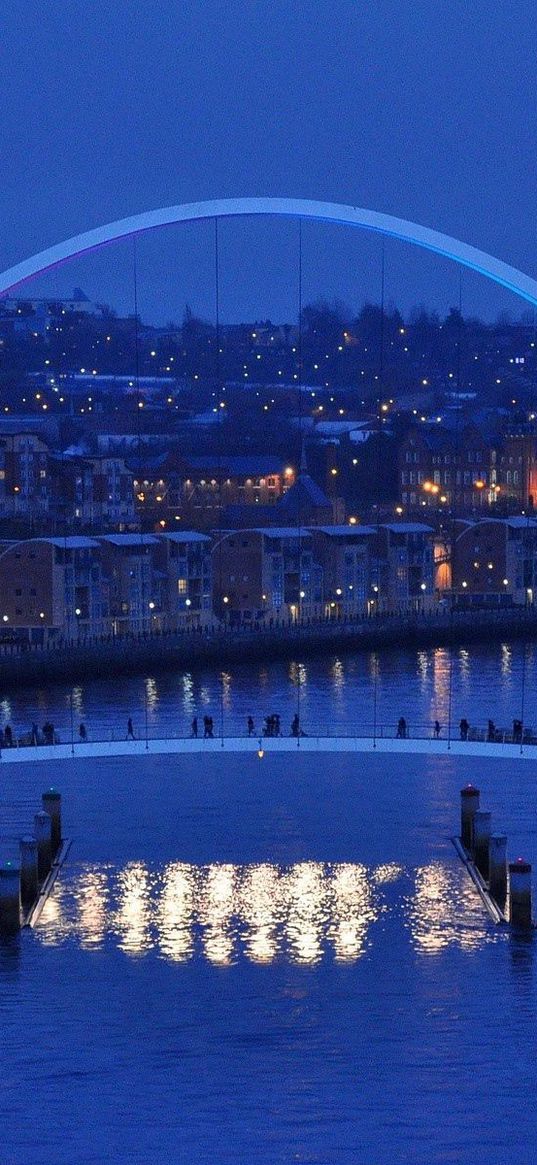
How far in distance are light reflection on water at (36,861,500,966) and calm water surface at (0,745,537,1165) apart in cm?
1

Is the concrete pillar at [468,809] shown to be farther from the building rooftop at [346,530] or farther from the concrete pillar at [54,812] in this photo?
the building rooftop at [346,530]

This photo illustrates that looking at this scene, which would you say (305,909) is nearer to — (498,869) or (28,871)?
(498,869)

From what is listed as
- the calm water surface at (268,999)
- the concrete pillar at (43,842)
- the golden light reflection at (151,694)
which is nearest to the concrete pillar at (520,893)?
the calm water surface at (268,999)

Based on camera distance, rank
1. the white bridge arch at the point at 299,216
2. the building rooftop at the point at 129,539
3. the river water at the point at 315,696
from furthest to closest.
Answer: the building rooftop at the point at 129,539 → the river water at the point at 315,696 → the white bridge arch at the point at 299,216

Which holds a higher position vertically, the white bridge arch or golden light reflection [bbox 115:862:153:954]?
the white bridge arch

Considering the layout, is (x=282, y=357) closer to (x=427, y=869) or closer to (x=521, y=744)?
(x=521, y=744)

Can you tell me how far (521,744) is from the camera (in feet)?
41.9

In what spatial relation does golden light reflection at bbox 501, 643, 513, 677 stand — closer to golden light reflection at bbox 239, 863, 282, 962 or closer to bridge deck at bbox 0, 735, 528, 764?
bridge deck at bbox 0, 735, 528, 764

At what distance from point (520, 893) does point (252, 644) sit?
14310 mm

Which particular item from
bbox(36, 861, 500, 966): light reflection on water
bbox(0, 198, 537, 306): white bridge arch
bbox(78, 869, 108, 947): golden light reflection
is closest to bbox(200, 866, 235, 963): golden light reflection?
bbox(36, 861, 500, 966): light reflection on water

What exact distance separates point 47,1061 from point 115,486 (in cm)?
1823

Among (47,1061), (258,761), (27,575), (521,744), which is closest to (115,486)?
(27,575)

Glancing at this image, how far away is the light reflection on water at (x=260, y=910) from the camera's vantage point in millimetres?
9219

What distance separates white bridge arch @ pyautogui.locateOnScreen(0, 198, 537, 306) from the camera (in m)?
14.4
